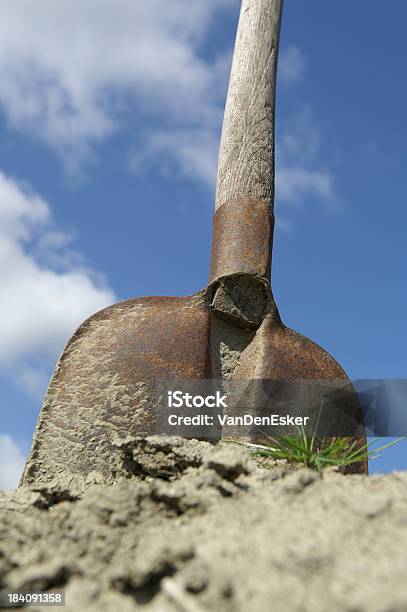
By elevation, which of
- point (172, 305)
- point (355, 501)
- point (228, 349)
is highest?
point (172, 305)

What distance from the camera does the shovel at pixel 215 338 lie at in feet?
7.04

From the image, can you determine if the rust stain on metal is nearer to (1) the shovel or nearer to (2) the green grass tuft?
(1) the shovel

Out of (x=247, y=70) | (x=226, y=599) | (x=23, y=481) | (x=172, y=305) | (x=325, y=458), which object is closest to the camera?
(x=226, y=599)

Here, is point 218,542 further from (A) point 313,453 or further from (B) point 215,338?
(B) point 215,338

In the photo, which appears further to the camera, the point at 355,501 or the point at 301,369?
the point at 301,369

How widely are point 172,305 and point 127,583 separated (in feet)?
5.15

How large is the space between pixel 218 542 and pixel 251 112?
2.23 metres

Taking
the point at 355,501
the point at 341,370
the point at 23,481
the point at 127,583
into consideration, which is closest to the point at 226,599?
the point at 127,583

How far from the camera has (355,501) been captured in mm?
1055

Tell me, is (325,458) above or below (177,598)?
above

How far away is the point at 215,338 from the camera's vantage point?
247 centimetres

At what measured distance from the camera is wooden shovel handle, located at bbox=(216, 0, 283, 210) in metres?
2.72

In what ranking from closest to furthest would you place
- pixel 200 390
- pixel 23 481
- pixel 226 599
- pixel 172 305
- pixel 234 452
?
1. pixel 226 599
2. pixel 234 452
3. pixel 23 481
4. pixel 200 390
5. pixel 172 305

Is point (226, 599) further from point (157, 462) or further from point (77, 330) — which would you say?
point (77, 330)
